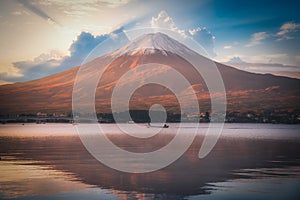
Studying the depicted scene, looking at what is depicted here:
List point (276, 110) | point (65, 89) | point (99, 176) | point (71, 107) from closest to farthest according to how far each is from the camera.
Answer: point (99, 176), point (276, 110), point (71, 107), point (65, 89)

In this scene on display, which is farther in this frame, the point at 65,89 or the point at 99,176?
the point at 65,89

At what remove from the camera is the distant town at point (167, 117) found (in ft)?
424

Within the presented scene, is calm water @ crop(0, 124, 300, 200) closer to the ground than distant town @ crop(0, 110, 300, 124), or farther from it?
closer to the ground

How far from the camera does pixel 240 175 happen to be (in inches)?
749

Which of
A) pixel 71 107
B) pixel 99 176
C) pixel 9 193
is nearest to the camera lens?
pixel 9 193

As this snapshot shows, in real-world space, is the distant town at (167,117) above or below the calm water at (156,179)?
above

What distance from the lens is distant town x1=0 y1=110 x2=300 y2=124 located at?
129m

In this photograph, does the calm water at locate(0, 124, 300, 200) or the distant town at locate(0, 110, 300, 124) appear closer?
the calm water at locate(0, 124, 300, 200)

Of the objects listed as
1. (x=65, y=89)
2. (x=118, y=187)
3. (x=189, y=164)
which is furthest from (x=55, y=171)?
(x=65, y=89)

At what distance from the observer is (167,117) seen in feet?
464

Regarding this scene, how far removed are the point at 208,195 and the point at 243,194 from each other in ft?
4.14

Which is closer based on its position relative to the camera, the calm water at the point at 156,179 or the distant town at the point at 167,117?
the calm water at the point at 156,179

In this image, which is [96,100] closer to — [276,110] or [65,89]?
[65,89]

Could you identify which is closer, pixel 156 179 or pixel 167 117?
pixel 156 179
